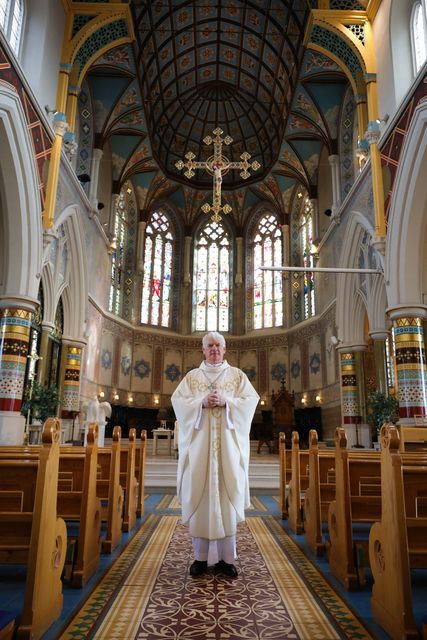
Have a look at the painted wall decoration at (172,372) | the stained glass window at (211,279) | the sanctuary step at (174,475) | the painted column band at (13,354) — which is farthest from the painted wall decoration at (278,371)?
the painted column band at (13,354)

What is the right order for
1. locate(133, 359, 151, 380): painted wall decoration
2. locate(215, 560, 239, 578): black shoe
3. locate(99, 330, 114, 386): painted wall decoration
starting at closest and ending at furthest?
1. locate(215, 560, 239, 578): black shoe
2. locate(99, 330, 114, 386): painted wall decoration
3. locate(133, 359, 151, 380): painted wall decoration

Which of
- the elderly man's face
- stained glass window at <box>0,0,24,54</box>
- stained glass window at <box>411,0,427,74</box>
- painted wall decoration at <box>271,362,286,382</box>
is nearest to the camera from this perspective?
the elderly man's face

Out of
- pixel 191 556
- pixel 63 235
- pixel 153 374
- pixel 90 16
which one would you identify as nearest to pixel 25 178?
pixel 63 235

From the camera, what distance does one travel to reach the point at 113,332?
68.5ft

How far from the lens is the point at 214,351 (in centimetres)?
478

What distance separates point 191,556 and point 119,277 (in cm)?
1811

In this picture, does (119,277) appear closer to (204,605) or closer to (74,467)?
(74,467)

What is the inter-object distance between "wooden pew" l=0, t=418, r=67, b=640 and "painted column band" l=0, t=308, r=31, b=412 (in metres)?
7.75

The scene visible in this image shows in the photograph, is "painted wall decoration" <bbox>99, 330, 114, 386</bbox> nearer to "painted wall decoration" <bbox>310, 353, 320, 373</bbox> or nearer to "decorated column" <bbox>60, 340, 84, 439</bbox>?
"decorated column" <bbox>60, 340, 84, 439</bbox>

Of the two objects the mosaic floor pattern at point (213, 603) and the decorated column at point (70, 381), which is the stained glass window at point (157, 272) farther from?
the mosaic floor pattern at point (213, 603)

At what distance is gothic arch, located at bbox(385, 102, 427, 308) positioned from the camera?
11.0m

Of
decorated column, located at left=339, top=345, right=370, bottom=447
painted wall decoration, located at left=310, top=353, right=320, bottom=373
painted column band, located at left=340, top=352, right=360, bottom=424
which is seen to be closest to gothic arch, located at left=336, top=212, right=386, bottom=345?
decorated column, located at left=339, top=345, right=370, bottom=447

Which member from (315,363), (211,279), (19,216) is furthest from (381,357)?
(211,279)

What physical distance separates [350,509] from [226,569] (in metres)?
1.21
